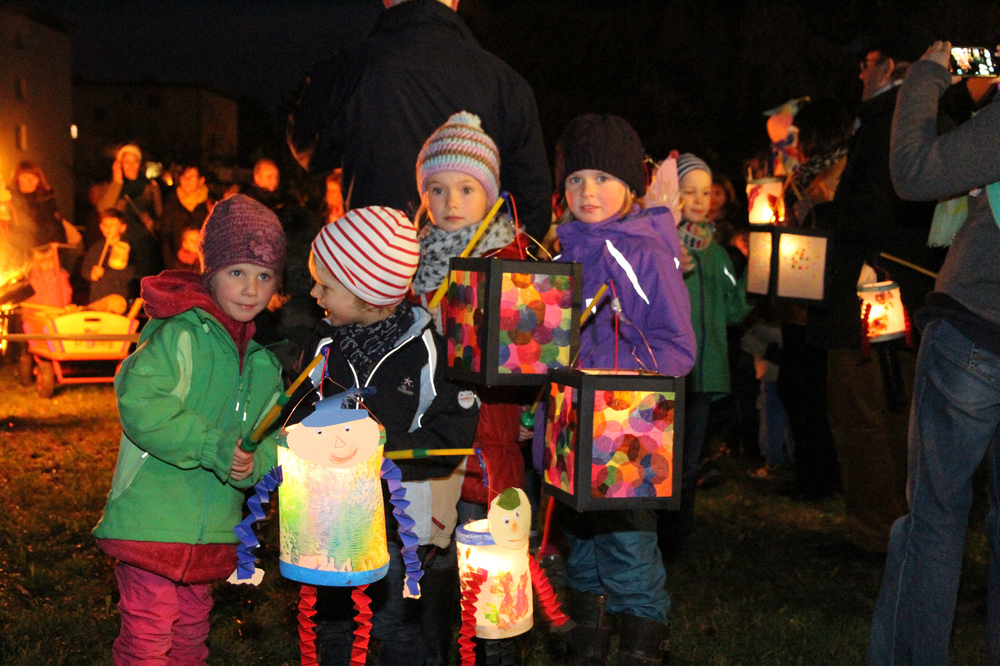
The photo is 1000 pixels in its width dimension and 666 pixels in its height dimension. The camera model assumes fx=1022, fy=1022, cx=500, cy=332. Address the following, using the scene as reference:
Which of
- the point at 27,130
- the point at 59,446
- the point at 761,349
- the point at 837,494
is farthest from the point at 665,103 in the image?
the point at 27,130

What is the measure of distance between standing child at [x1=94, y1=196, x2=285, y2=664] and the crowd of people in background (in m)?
0.15

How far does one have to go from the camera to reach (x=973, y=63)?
3.23 m

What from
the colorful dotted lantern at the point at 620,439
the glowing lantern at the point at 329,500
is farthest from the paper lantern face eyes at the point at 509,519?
the glowing lantern at the point at 329,500

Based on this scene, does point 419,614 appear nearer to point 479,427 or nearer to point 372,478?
point 479,427

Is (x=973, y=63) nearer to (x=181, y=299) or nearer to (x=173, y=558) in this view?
(x=181, y=299)

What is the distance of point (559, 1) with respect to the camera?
16594mm

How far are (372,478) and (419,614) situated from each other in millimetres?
1166

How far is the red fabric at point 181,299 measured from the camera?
291 centimetres

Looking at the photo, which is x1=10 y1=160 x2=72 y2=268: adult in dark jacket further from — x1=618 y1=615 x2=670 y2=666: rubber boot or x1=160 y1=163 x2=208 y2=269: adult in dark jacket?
x1=618 y1=615 x2=670 y2=666: rubber boot

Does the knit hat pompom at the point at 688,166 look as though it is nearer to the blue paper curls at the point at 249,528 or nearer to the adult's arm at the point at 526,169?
the adult's arm at the point at 526,169

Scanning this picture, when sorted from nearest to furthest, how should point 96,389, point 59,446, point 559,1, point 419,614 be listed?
point 419,614 → point 59,446 → point 96,389 → point 559,1

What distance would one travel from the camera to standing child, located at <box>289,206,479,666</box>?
2.87m

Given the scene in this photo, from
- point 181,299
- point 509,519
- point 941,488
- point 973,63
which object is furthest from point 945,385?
point 181,299

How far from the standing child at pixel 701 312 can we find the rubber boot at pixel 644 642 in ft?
5.08
